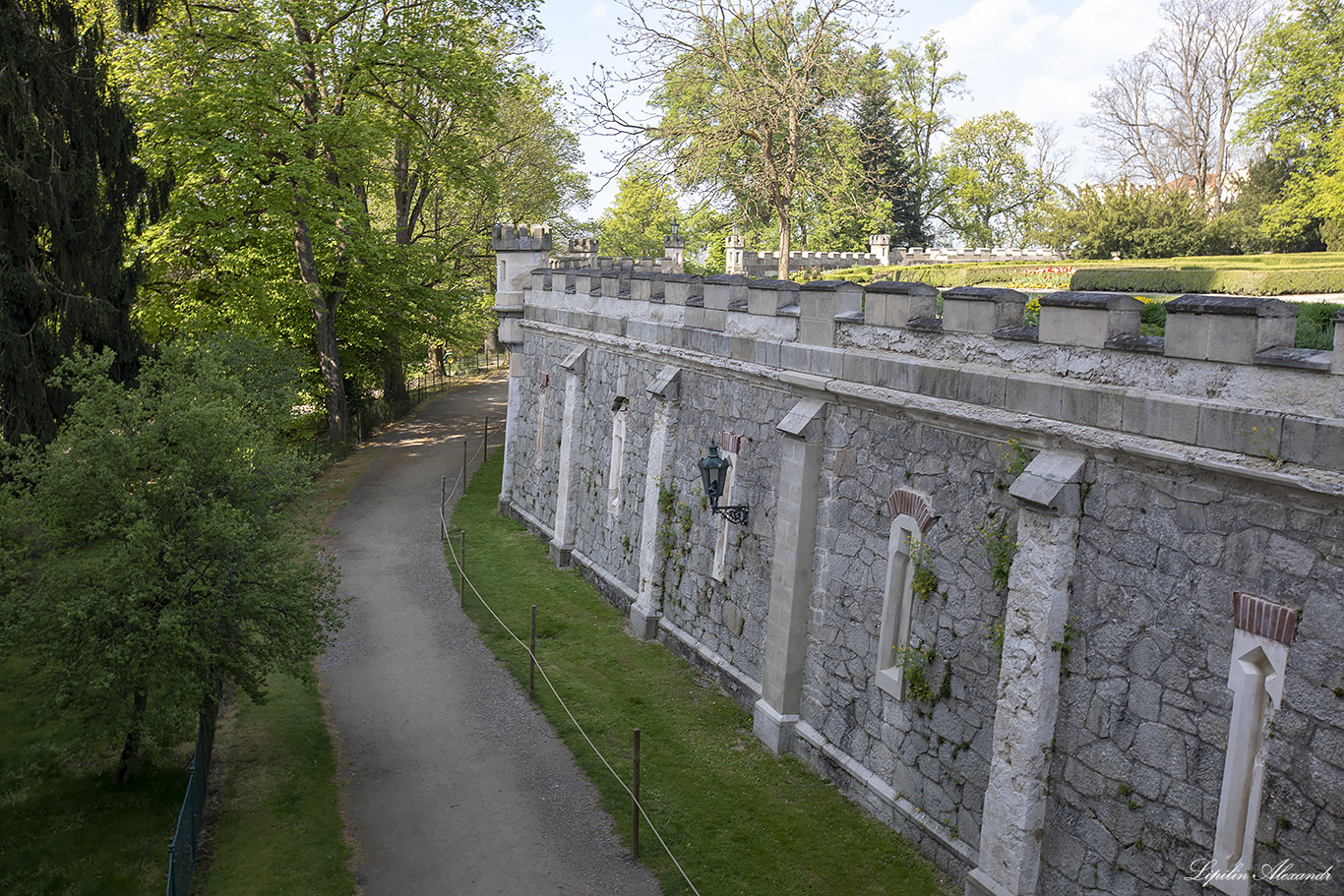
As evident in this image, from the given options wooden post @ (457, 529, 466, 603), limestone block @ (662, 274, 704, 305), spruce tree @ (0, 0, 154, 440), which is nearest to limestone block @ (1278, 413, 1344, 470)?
limestone block @ (662, 274, 704, 305)

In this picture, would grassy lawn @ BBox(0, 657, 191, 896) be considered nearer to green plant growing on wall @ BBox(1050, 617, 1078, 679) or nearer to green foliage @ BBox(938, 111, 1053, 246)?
green plant growing on wall @ BBox(1050, 617, 1078, 679)

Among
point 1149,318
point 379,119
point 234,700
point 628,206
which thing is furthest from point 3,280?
point 628,206

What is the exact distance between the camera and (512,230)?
25.0 metres

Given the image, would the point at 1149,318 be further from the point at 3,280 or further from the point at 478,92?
the point at 478,92

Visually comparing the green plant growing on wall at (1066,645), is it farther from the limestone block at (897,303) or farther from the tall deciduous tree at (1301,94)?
the tall deciduous tree at (1301,94)

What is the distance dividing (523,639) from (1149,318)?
10719 millimetres

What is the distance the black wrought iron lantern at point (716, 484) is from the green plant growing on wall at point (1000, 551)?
13.5ft

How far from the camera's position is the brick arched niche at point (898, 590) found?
393 inches

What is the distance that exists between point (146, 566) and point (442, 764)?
442cm

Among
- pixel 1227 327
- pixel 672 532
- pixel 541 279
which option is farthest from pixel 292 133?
pixel 1227 327

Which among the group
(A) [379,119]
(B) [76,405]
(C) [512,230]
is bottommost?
(B) [76,405]

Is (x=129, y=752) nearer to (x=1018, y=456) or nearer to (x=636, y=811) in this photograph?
(x=636, y=811)

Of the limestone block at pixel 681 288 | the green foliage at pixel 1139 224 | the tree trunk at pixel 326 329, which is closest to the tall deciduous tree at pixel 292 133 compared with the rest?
the tree trunk at pixel 326 329

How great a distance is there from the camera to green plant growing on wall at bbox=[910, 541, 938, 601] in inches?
381
